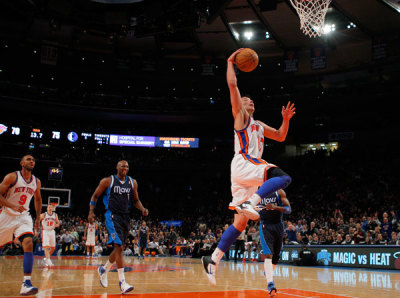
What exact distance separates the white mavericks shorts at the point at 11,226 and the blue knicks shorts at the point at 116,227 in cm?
131

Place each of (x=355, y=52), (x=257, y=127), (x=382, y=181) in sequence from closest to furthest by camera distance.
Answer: (x=257, y=127)
(x=382, y=181)
(x=355, y=52)

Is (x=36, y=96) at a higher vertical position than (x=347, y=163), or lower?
higher

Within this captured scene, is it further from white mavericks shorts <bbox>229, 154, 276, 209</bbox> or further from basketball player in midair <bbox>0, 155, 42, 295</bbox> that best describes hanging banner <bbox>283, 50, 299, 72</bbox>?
white mavericks shorts <bbox>229, 154, 276, 209</bbox>

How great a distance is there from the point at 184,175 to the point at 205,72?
36.1 ft

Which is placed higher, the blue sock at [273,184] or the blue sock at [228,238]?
the blue sock at [273,184]

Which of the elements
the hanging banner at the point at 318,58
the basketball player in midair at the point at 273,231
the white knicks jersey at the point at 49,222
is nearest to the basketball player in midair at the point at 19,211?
the basketball player in midair at the point at 273,231

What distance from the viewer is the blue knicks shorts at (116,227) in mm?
6645

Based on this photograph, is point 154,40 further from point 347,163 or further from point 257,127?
point 257,127

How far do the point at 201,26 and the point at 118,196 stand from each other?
20.0 meters

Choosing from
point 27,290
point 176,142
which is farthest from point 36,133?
Answer: point 27,290

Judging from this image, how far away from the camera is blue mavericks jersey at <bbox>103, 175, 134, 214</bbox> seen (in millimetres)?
6840

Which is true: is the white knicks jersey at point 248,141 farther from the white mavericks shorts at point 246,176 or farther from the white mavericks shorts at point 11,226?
the white mavericks shorts at point 11,226

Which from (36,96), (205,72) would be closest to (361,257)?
(205,72)

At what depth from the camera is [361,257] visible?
43.1 ft
